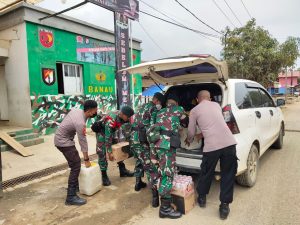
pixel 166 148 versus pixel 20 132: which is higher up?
pixel 166 148

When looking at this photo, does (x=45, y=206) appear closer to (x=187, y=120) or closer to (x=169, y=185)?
(x=169, y=185)

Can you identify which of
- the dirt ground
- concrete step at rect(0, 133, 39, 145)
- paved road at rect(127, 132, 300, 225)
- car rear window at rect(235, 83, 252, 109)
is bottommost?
the dirt ground

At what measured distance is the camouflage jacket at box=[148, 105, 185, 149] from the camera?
362cm

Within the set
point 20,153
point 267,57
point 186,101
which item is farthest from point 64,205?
point 267,57

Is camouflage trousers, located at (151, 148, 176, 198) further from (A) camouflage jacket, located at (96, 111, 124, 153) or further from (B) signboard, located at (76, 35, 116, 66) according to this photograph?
(B) signboard, located at (76, 35, 116, 66)

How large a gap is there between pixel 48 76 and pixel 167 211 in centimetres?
705

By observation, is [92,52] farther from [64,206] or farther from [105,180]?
[64,206]

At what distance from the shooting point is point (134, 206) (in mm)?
4023

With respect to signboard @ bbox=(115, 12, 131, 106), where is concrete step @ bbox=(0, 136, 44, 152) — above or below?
below

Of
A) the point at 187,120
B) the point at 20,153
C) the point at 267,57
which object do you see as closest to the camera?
the point at 187,120

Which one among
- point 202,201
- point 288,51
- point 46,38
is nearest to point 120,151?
point 202,201

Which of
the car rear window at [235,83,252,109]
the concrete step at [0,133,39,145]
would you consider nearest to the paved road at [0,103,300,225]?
the car rear window at [235,83,252,109]

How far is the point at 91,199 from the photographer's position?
14.2 feet

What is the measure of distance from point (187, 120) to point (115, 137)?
5.30ft
